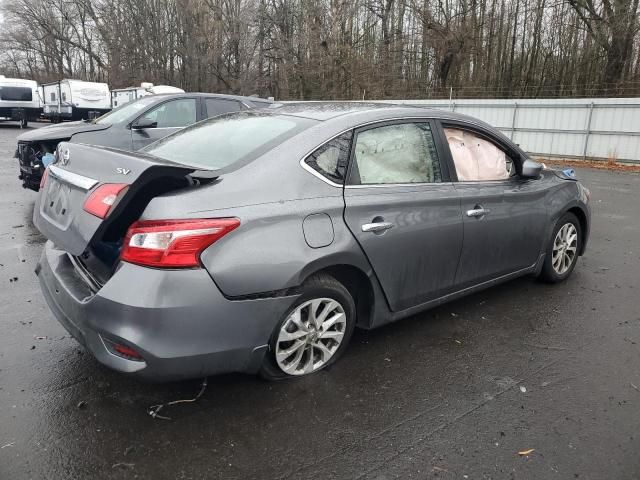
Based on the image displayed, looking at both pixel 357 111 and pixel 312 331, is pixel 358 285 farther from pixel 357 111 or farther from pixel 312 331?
pixel 357 111

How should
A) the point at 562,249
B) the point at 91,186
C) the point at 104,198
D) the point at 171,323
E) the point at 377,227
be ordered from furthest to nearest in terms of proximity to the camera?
the point at 562,249 < the point at 377,227 < the point at 91,186 < the point at 104,198 < the point at 171,323

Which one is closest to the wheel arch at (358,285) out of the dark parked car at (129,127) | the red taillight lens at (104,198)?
the red taillight lens at (104,198)

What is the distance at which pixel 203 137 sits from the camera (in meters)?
3.57

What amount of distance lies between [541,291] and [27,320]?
4.21 metres

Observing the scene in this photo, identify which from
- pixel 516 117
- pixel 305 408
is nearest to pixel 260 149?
pixel 305 408

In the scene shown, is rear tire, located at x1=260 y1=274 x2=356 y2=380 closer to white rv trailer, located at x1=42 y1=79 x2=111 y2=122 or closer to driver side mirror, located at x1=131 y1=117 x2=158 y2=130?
driver side mirror, located at x1=131 y1=117 x2=158 y2=130

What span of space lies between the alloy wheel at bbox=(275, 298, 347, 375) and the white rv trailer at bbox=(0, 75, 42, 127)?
28854 mm

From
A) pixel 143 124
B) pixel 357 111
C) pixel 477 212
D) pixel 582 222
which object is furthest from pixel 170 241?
pixel 143 124

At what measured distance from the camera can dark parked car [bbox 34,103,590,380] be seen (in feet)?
8.13

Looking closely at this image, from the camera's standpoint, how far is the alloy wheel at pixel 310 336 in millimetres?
2889

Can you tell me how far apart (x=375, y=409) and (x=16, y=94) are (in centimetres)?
2958

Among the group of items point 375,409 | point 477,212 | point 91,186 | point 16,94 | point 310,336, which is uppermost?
point 16,94

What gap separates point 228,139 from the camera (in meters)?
3.34

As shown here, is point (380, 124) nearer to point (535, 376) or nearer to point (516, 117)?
point (535, 376)
